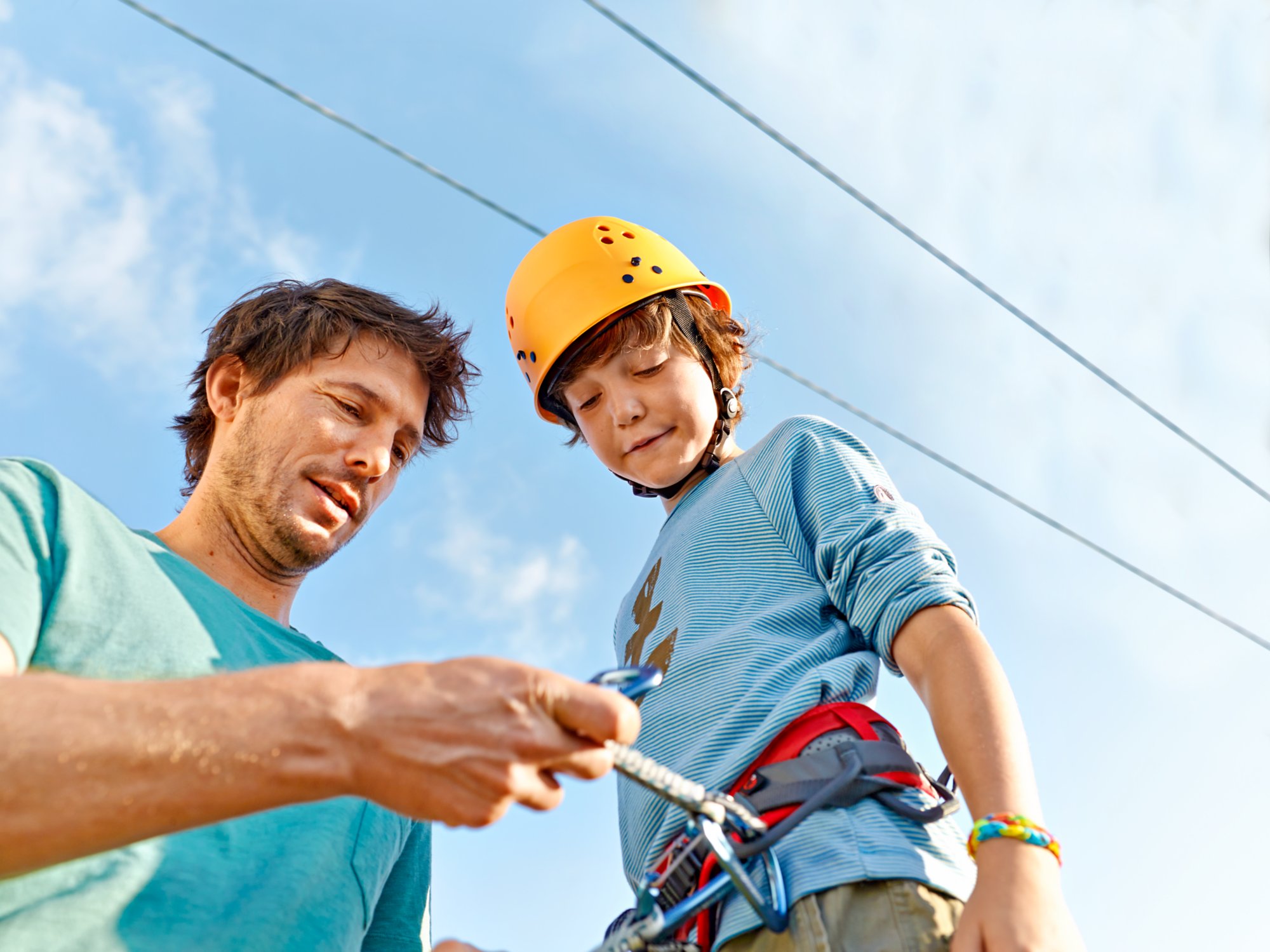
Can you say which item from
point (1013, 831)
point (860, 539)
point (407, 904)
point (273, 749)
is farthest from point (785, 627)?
point (273, 749)

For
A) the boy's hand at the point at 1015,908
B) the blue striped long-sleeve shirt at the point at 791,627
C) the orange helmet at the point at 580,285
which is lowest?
the boy's hand at the point at 1015,908

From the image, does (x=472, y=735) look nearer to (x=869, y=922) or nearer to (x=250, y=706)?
(x=250, y=706)

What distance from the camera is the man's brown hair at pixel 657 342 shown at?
318cm

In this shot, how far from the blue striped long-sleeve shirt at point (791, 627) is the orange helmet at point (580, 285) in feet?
2.67

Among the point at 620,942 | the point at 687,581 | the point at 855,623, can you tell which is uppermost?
the point at 687,581

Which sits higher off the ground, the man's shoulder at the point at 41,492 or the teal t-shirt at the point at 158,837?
the man's shoulder at the point at 41,492

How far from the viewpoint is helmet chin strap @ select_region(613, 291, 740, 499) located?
3064 mm

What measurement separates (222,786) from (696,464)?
2.00 metres

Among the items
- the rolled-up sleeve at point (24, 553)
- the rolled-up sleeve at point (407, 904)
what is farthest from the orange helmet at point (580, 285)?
the rolled-up sleeve at point (24, 553)

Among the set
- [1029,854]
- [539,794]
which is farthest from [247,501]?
[1029,854]

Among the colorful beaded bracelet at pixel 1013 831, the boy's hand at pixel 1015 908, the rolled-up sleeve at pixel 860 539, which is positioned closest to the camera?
the boy's hand at pixel 1015 908

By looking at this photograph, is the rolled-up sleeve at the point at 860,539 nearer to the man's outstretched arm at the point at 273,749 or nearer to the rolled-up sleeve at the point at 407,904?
the man's outstretched arm at the point at 273,749

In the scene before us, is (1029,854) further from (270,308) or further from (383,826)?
(270,308)

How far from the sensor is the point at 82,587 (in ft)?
6.17
